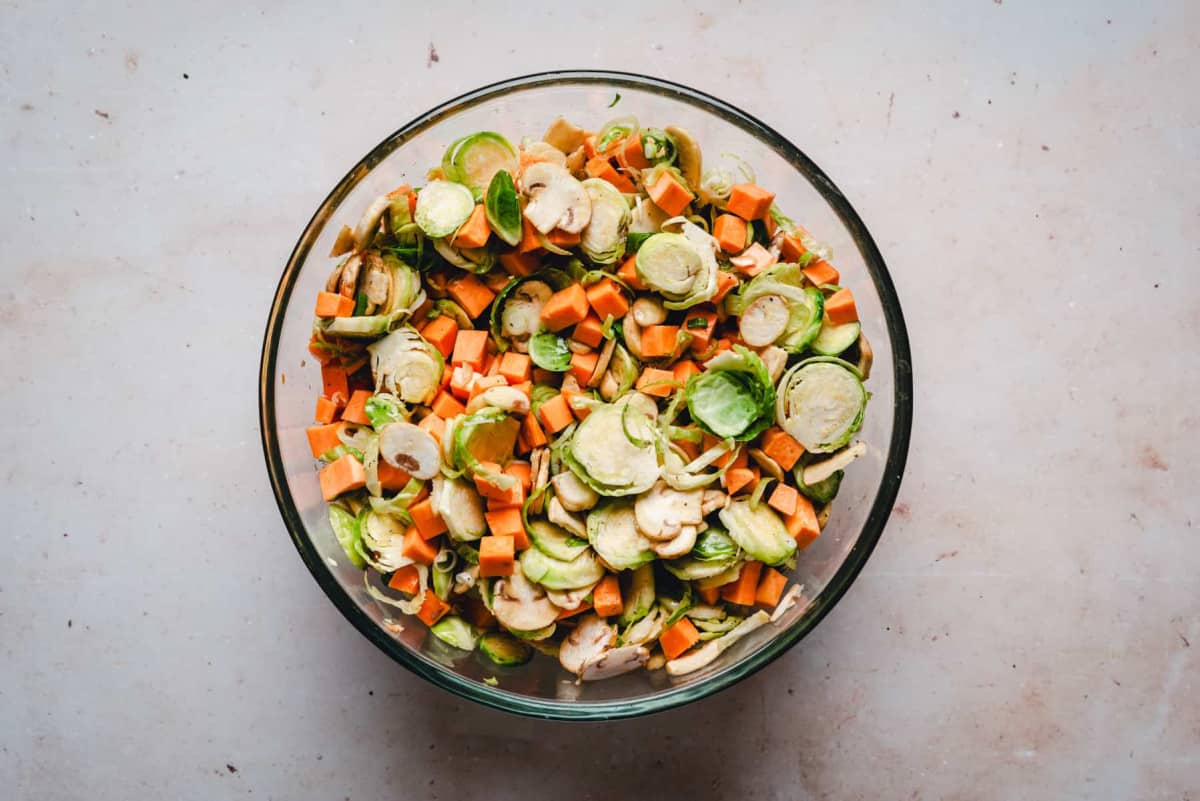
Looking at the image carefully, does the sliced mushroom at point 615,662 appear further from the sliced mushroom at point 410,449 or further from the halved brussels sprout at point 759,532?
the sliced mushroom at point 410,449

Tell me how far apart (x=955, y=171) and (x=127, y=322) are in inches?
58.0

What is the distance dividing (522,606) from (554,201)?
0.55 meters

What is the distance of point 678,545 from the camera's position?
1244mm

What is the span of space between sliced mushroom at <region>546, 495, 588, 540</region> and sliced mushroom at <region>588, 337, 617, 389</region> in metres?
→ 0.17

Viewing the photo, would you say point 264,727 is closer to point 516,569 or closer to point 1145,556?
point 516,569

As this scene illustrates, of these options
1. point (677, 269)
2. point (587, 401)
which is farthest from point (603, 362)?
point (677, 269)

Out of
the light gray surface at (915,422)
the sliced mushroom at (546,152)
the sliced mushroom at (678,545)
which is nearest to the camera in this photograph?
the sliced mushroom at (678,545)

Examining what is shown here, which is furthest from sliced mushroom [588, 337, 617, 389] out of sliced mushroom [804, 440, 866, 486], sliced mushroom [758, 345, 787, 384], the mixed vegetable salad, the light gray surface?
the light gray surface

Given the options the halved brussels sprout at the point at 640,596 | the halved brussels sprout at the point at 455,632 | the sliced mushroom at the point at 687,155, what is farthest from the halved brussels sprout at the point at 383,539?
the sliced mushroom at the point at 687,155

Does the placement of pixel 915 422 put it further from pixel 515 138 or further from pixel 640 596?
pixel 515 138

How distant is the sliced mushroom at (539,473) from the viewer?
130cm

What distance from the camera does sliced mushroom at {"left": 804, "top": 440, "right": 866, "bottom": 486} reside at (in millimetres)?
1296

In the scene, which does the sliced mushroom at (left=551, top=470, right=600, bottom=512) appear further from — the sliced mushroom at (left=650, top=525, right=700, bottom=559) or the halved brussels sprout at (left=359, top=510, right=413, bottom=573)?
the halved brussels sprout at (left=359, top=510, right=413, bottom=573)

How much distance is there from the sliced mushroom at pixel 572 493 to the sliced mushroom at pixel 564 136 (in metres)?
0.49
